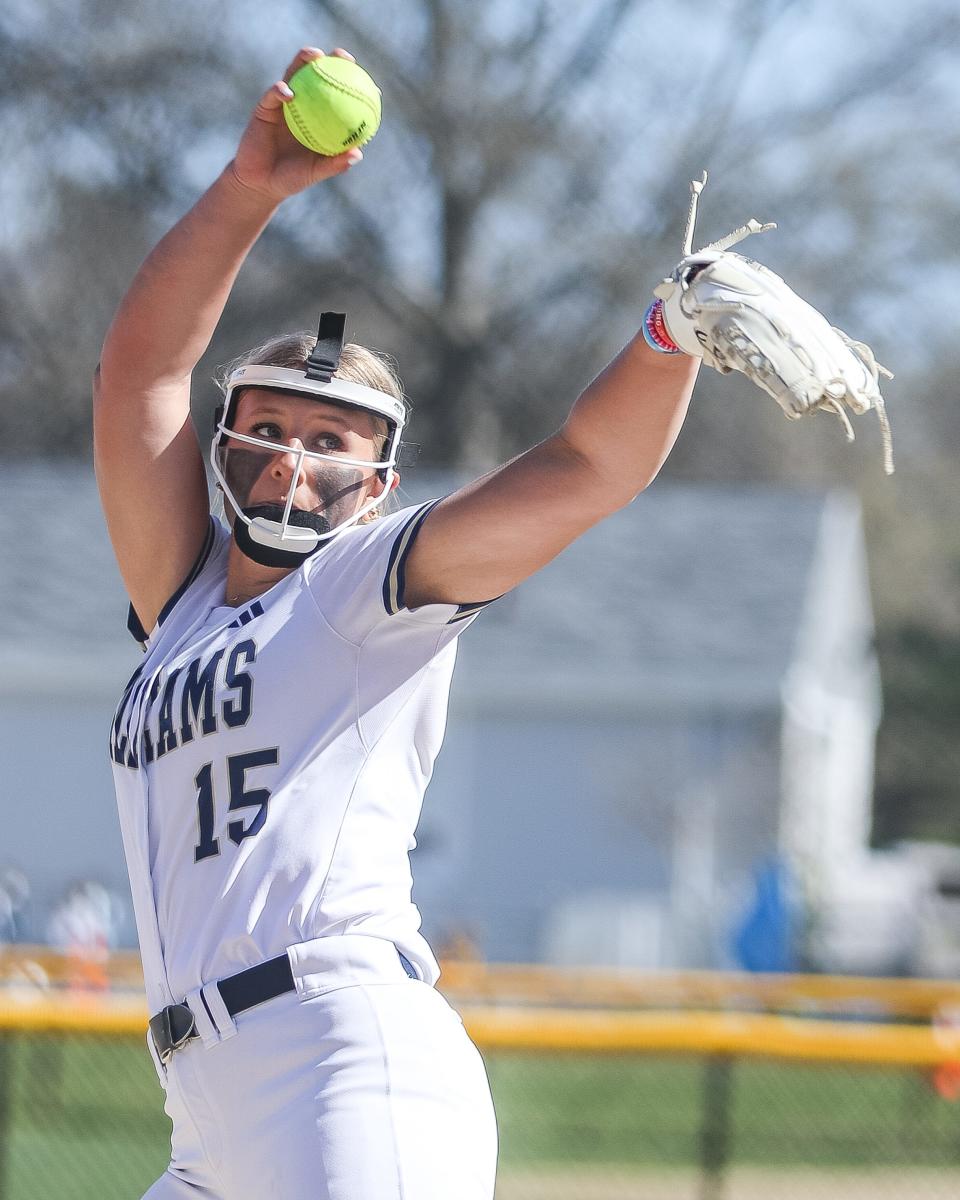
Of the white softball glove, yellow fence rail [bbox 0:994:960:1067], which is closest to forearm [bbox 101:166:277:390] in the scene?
the white softball glove

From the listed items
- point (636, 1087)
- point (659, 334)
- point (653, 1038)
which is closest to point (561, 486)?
point (659, 334)

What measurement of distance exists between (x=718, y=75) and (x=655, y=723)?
11.3m

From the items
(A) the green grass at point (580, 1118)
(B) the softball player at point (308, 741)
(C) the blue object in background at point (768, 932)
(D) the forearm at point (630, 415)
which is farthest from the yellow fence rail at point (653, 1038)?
(C) the blue object in background at point (768, 932)

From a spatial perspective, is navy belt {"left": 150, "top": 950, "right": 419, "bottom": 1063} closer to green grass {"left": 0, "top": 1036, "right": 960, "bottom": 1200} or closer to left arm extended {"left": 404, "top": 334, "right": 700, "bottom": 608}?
left arm extended {"left": 404, "top": 334, "right": 700, "bottom": 608}

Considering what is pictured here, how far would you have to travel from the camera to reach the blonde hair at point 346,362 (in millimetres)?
2691

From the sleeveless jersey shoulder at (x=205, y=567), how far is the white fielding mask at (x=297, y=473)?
16 centimetres

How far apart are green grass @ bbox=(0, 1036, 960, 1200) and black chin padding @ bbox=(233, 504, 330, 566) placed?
3.37m

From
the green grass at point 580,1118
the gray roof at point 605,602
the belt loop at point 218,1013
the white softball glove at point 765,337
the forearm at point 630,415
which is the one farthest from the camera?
the gray roof at point 605,602

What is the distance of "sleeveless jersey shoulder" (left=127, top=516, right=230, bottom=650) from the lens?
2797mm

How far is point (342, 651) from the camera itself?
2.44 m

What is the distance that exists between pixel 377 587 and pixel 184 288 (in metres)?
0.54

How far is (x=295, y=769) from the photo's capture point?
7.88ft

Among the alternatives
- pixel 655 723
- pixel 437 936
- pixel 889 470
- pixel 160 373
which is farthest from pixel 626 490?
pixel 655 723

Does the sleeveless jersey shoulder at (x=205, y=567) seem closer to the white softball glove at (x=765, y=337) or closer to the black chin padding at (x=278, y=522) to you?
the black chin padding at (x=278, y=522)
